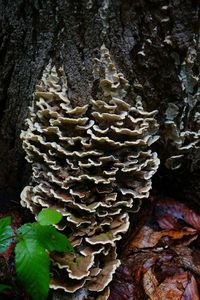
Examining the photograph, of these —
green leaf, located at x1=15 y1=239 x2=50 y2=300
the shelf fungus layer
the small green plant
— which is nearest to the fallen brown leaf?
the shelf fungus layer

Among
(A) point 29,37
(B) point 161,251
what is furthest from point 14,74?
(B) point 161,251

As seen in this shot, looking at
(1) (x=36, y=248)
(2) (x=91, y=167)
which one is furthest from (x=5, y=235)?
(2) (x=91, y=167)

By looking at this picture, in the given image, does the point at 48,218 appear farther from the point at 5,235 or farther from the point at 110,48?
the point at 110,48

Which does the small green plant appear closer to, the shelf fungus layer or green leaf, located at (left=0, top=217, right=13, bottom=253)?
green leaf, located at (left=0, top=217, right=13, bottom=253)

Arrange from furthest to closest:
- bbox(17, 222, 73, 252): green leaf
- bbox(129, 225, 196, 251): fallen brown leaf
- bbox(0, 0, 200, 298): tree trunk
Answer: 1. bbox(129, 225, 196, 251): fallen brown leaf
2. bbox(0, 0, 200, 298): tree trunk
3. bbox(17, 222, 73, 252): green leaf

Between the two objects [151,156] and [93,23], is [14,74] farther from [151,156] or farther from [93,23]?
[151,156]

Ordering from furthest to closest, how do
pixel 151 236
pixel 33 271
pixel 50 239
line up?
pixel 151 236 < pixel 50 239 < pixel 33 271
